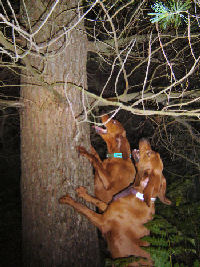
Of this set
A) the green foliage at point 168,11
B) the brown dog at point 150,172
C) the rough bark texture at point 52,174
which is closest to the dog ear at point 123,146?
the brown dog at point 150,172

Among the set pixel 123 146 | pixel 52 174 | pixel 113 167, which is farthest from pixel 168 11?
pixel 113 167

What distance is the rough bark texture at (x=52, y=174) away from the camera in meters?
2.45

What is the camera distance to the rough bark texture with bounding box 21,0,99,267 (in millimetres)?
2449

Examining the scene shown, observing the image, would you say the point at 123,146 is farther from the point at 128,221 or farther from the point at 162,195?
the point at 128,221

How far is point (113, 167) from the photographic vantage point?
157 inches

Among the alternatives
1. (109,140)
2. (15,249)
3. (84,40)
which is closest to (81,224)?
(109,140)

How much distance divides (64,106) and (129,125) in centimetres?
550

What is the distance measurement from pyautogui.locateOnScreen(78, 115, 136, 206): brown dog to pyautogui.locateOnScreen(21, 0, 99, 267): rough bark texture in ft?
3.43

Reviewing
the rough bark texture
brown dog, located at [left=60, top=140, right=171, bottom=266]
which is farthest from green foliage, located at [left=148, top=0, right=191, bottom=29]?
brown dog, located at [left=60, top=140, right=171, bottom=266]

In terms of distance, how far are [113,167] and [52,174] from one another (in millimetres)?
1636

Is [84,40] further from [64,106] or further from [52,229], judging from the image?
[52,229]

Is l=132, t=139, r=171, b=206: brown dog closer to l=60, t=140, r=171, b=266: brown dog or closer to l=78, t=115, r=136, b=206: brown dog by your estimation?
l=60, t=140, r=171, b=266: brown dog

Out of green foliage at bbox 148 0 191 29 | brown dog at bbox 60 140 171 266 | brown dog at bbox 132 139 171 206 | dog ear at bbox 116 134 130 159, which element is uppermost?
green foliage at bbox 148 0 191 29

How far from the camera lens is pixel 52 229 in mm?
2443
